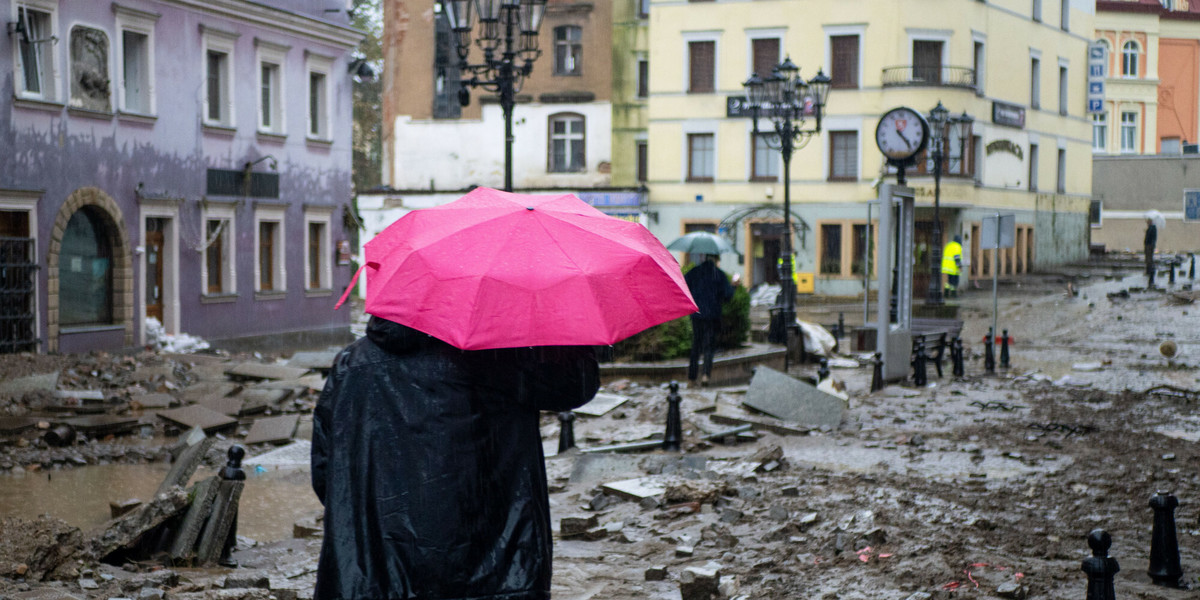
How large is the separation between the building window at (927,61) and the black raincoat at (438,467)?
39.3 meters

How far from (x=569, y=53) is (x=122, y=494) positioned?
1451 inches

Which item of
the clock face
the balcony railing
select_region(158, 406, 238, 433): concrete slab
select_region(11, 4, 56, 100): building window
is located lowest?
select_region(158, 406, 238, 433): concrete slab

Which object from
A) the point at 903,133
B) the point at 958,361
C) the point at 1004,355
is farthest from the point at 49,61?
the point at 1004,355

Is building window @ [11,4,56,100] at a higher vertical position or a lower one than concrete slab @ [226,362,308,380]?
higher

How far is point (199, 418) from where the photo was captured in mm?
14258

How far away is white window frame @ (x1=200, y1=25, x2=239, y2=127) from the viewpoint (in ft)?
80.8

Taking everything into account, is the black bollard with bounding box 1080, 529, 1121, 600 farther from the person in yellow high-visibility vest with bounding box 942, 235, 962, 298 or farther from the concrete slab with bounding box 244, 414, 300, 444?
the person in yellow high-visibility vest with bounding box 942, 235, 962, 298

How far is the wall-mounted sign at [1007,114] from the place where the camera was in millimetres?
42844

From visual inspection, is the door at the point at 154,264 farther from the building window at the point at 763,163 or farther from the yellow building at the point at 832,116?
the building window at the point at 763,163

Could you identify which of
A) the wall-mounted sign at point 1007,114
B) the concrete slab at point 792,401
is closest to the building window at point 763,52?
the wall-mounted sign at point 1007,114

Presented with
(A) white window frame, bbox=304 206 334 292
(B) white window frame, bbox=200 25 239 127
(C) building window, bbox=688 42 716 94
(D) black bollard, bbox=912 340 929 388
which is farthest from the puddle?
(C) building window, bbox=688 42 716 94

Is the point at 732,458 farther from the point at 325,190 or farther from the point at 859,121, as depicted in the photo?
the point at 859,121

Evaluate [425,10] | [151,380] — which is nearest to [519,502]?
[151,380]

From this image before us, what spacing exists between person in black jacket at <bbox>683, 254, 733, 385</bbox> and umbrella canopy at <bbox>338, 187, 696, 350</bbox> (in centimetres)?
1203
